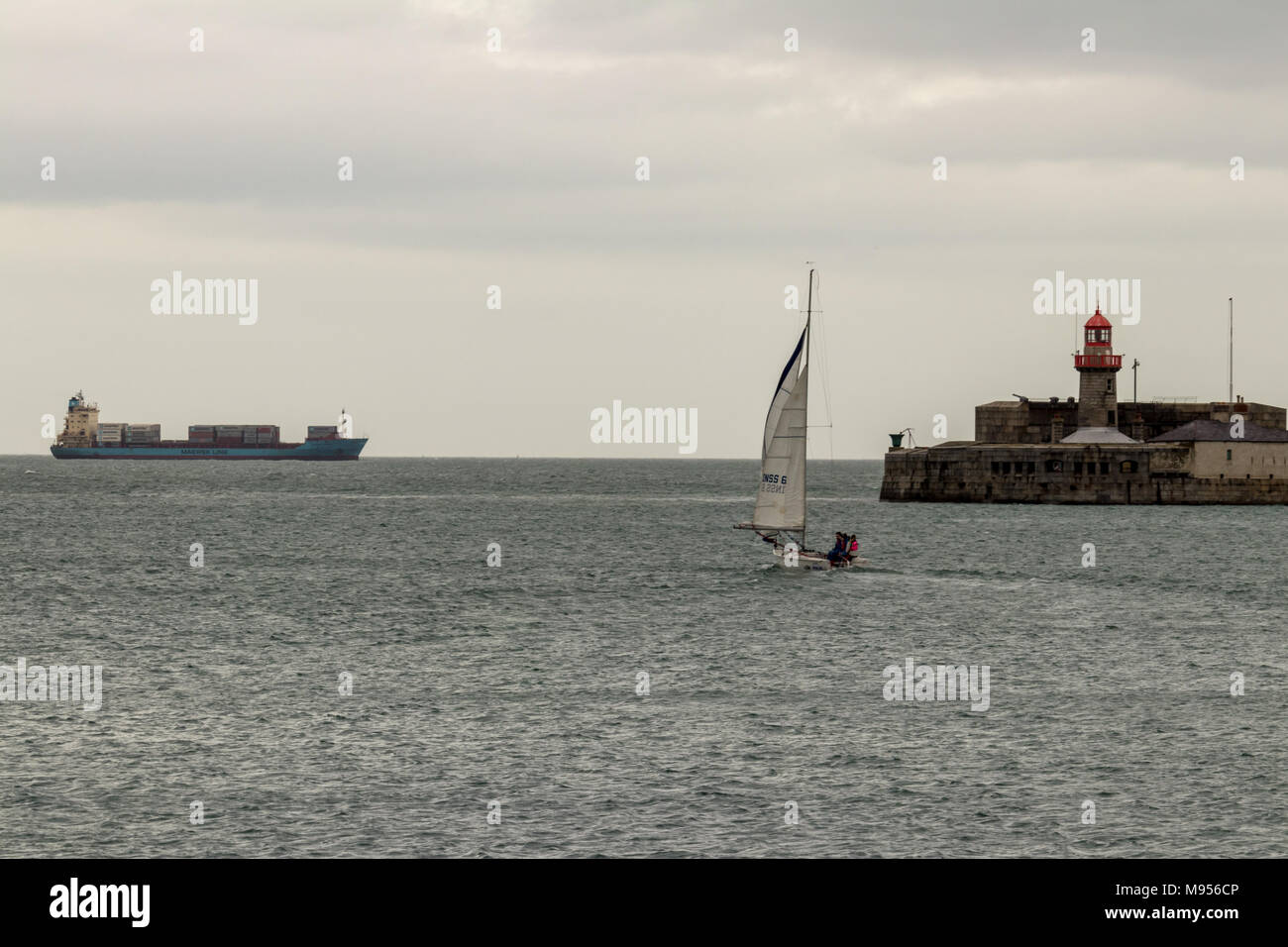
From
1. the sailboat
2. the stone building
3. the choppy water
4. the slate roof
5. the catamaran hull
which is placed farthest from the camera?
the slate roof

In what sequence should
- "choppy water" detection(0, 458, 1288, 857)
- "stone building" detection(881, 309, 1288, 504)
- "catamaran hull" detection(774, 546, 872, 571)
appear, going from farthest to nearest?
"stone building" detection(881, 309, 1288, 504), "catamaran hull" detection(774, 546, 872, 571), "choppy water" detection(0, 458, 1288, 857)

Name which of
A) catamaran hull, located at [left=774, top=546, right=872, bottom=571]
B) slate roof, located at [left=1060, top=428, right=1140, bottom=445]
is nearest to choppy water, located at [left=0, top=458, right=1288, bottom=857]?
catamaran hull, located at [left=774, top=546, right=872, bottom=571]

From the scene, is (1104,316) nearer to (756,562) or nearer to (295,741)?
(756,562)

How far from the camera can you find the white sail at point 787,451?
6912 centimetres

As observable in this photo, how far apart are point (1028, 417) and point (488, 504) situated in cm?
7082

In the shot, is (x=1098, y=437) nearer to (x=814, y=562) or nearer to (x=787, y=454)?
(x=814, y=562)

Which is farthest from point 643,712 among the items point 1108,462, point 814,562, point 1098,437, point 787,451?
point 1098,437

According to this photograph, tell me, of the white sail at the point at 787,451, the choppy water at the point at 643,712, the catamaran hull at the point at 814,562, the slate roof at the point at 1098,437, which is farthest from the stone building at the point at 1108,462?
the white sail at the point at 787,451

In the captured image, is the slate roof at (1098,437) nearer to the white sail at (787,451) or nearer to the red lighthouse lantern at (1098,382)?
the red lighthouse lantern at (1098,382)

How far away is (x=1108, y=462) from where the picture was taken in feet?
469

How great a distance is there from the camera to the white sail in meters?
69.1

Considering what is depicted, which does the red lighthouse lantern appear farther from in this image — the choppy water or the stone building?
the choppy water

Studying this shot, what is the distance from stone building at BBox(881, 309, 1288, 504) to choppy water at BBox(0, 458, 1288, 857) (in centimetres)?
5507
